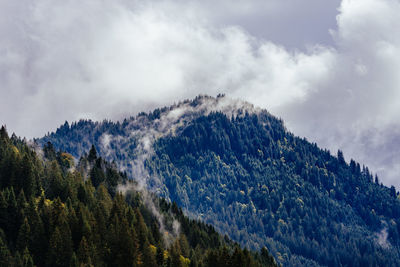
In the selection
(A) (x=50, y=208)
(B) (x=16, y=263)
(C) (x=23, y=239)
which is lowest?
(B) (x=16, y=263)

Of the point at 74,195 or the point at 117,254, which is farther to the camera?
the point at 74,195

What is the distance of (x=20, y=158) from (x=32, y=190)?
44.9 ft

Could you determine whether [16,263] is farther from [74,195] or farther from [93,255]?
[74,195]

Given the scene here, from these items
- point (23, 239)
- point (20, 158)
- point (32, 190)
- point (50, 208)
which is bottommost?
point (23, 239)

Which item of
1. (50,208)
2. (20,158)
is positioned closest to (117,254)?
(50,208)

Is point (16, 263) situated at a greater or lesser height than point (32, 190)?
lesser

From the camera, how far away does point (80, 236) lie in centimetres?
13662

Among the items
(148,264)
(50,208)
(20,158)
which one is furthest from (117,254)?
(20,158)

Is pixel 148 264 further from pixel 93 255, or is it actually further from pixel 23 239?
pixel 23 239

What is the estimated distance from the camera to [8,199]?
14350 cm

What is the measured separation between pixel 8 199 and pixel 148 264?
40658 mm

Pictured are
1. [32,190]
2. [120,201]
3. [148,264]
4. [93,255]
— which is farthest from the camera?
[120,201]

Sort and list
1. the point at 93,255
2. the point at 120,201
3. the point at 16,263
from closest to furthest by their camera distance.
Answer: the point at 16,263 → the point at 93,255 → the point at 120,201

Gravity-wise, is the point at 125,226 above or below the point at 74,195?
below
